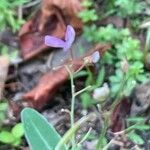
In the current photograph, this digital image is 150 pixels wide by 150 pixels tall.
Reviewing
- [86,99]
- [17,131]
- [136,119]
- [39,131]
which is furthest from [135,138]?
[39,131]

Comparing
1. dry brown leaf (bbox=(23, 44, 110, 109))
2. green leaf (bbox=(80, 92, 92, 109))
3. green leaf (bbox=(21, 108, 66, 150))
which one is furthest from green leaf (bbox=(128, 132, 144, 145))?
green leaf (bbox=(21, 108, 66, 150))

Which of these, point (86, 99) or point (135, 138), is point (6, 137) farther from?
point (135, 138)

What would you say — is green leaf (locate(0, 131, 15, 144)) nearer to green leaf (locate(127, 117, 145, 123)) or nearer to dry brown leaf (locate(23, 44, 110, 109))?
dry brown leaf (locate(23, 44, 110, 109))

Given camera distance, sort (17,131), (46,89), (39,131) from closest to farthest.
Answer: (39,131), (17,131), (46,89)

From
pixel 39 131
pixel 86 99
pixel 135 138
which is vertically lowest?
pixel 135 138

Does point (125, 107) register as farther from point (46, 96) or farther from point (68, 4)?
point (68, 4)
